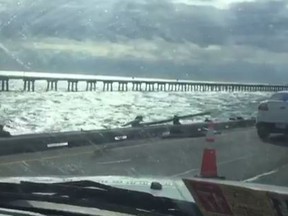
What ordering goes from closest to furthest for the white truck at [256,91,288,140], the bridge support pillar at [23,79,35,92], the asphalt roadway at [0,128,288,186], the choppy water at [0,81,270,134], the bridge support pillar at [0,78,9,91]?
1. the asphalt roadway at [0,128,288,186]
2. the white truck at [256,91,288,140]
3. the choppy water at [0,81,270,134]
4. the bridge support pillar at [0,78,9,91]
5. the bridge support pillar at [23,79,35,92]

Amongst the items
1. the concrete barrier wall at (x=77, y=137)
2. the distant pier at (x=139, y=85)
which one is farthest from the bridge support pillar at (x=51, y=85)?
the concrete barrier wall at (x=77, y=137)

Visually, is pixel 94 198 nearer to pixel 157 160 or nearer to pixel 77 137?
pixel 157 160

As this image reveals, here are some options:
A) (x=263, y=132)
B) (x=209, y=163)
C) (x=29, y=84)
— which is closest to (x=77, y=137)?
(x=263, y=132)

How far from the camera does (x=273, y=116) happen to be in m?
20.4

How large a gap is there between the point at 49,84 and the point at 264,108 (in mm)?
103161

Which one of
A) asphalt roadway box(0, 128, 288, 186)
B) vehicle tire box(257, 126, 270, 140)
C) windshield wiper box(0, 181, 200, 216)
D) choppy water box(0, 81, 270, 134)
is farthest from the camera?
choppy water box(0, 81, 270, 134)

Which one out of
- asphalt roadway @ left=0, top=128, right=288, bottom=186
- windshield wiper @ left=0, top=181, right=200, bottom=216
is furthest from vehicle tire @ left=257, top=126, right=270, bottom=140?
windshield wiper @ left=0, top=181, right=200, bottom=216

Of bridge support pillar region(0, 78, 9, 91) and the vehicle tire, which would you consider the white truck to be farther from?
bridge support pillar region(0, 78, 9, 91)

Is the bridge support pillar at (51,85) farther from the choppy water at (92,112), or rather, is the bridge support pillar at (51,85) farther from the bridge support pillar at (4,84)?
the choppy water at (92,112)

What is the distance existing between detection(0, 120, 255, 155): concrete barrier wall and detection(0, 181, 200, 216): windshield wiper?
10.1 metres

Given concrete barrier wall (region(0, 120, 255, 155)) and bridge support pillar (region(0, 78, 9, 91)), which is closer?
concrete barrier wall (region(0, 120, 255, 155))

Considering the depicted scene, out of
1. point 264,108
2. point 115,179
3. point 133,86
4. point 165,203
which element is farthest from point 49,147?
point 133,86

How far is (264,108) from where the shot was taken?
21.0 metres

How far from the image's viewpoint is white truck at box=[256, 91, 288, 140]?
2023cm
